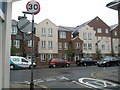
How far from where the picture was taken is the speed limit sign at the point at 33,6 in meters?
5.31

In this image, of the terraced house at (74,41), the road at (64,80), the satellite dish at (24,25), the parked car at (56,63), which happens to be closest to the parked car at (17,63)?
the parked car at (56,63)

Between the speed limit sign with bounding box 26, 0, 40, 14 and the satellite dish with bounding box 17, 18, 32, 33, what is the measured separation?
38 centimetres

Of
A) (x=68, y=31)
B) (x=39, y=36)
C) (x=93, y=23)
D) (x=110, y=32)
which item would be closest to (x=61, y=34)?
(x=68, y=31)

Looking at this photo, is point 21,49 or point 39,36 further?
point 39,36

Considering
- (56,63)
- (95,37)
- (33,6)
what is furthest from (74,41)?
(33,6)

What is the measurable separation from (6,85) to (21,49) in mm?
24350

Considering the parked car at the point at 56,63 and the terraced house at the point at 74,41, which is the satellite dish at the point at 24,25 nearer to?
the parked car at the point at 56,63

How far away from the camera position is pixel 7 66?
182 inches

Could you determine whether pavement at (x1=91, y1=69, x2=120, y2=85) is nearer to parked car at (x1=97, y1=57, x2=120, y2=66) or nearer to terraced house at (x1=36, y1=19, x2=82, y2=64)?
parked car at (x1=97, y1=57, x2=120, y2=66)

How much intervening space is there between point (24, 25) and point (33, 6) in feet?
2.38

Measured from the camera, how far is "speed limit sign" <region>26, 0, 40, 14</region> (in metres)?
5.31

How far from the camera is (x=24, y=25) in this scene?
5312mm

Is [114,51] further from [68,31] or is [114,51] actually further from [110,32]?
[68,31]

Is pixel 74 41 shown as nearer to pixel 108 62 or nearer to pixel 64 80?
pixel 108 62
